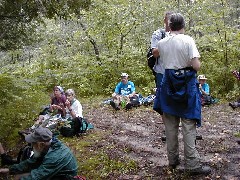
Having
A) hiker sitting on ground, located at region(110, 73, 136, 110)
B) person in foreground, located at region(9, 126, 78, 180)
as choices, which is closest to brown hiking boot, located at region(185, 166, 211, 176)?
person in foreground, located at region(9, 126, 78, 180)

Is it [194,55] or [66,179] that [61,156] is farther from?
[194,55]

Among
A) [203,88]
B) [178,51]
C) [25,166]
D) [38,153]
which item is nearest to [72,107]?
[25,166]

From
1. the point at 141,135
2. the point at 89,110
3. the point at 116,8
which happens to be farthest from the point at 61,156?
the point at 116,8

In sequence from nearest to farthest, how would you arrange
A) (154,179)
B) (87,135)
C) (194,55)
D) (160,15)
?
1. (194,55)
2. (154,179)
3. (87,135)
4. (160,15)

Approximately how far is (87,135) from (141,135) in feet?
3.74

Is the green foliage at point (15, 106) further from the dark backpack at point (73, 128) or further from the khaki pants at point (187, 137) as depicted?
the khaki pants at point (187, 137)

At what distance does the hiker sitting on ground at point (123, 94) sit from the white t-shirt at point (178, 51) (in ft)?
18.5

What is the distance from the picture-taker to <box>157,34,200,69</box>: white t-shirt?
13.1 ft

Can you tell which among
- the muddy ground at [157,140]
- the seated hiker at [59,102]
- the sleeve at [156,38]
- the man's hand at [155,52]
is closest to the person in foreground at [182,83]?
the man's hand at [155,52]

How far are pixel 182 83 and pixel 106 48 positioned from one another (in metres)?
10.9

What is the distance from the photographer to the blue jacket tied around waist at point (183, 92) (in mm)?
4086

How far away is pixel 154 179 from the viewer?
177 inches

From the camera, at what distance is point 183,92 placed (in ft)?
13.4

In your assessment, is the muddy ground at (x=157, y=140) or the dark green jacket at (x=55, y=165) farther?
the muddy ground at (x=157, y=140)
